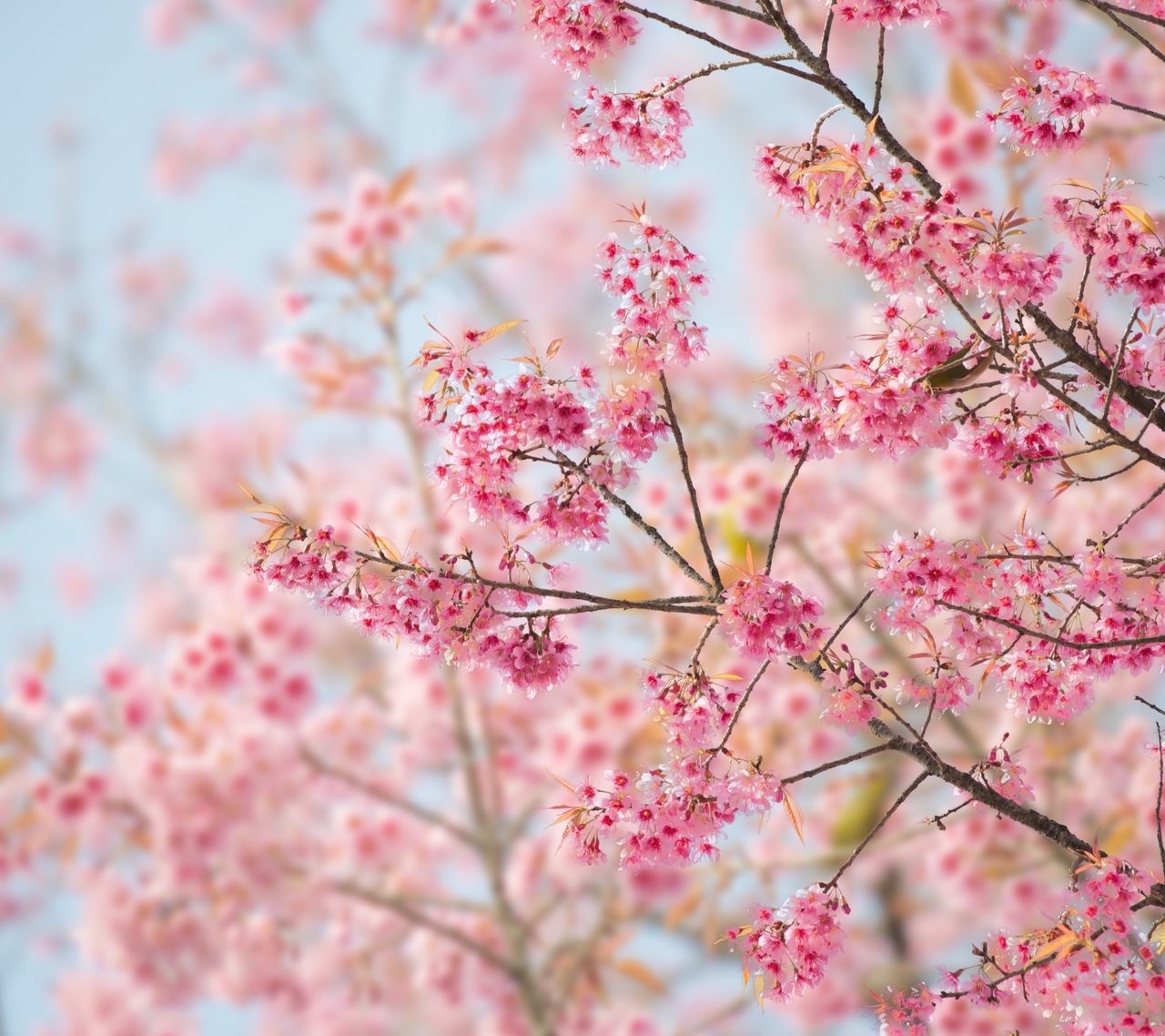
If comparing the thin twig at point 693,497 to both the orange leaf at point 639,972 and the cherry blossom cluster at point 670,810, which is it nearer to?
the cherry blossom cluster at point 670,810

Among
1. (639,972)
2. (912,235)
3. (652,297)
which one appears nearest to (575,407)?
(652,297)

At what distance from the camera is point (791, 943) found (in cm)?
126

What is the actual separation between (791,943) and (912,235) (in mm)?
752

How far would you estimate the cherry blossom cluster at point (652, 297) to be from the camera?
130 cm

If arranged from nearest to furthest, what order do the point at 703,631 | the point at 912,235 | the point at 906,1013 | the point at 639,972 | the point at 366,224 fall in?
the point at 912,235 → the point at 906,1013 → the point at 703,631 → the point at 639,972 → the point at 366,224

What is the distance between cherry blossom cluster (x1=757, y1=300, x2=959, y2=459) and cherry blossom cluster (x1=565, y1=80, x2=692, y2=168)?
292 millimetres

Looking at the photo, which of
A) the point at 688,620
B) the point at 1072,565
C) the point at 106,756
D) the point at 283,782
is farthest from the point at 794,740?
the point at 1072,565

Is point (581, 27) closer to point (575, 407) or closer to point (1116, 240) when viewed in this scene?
point (575, 407)

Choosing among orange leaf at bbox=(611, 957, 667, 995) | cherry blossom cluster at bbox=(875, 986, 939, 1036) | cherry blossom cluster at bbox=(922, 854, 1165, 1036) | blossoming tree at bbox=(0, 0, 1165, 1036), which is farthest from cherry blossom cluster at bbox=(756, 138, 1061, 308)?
orange leaf at bbox=(611, 957, 667, 995)

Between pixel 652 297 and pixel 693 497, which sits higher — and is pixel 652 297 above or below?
above

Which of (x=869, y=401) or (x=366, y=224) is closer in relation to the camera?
(x=869, y=401)

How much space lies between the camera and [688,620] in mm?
3098

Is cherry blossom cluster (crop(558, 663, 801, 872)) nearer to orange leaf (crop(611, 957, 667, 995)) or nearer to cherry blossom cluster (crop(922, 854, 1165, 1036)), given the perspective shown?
cherry blossom cluster (crop(922, 854, 1165, 1036))

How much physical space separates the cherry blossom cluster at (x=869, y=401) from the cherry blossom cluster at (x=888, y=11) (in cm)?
31
